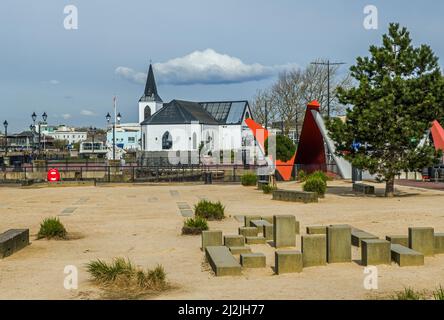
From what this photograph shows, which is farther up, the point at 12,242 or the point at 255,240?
the point at 12,242

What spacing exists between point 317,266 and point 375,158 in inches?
643

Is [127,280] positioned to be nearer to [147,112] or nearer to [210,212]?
[210,212]

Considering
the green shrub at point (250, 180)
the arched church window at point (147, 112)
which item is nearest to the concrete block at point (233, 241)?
the green shrub at point (250, 180)

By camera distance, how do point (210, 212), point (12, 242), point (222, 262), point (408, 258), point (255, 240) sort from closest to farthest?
point (222, 262) → point (408, 258) → point (12, 242) → point (255, 240) → point (210, 212)

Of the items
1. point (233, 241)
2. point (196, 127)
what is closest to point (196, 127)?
point (196, 127)

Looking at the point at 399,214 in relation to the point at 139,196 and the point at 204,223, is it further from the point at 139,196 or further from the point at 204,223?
the point at 139,196

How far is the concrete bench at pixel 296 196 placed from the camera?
2428 centimetres

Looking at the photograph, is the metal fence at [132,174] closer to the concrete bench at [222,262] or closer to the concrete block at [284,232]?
the concrete block at [284,232]

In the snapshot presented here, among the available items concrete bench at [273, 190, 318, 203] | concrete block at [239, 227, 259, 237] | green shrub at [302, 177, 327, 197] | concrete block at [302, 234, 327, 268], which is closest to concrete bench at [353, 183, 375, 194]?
green shrub at [302, 177, 327, 197]

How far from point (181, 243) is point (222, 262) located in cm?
398

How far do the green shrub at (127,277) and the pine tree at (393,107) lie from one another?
1735 centimetres

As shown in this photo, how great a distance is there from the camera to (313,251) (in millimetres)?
11055

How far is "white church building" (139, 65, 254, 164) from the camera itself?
10325cm
